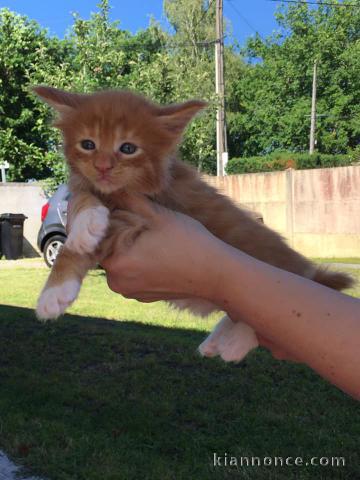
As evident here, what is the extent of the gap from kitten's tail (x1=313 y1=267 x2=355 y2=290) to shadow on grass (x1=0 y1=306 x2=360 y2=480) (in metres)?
1.28

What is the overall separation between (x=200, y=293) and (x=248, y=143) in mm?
36914

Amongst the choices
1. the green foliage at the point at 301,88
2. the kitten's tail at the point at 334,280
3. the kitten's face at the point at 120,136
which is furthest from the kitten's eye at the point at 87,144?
the green foliage at the point at 301,88

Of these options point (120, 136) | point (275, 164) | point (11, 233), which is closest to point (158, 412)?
point (120, 136)

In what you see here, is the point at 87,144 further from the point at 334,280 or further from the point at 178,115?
the point at 334,280

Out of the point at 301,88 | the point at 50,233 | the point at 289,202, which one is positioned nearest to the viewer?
the point at 50,233

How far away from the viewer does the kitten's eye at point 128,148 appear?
7.34 feet

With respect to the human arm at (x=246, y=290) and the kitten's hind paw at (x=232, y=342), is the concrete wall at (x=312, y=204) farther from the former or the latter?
the human arm at (x=246, y=290)

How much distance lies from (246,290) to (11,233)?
13.3 m

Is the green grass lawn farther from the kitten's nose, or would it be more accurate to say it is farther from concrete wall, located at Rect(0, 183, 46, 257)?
concrete wall, located at Rect(0, 183, 46, 257)

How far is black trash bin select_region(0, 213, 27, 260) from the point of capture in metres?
14.0

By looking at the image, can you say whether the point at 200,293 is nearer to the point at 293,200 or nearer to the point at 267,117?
the point at 293,200

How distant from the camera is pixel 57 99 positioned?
→ 7.35ft

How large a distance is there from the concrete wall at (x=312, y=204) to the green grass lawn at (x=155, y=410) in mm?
8127

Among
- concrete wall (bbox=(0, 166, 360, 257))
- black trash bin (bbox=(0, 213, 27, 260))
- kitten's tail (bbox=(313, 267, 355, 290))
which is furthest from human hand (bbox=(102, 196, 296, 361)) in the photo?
black trash bin (bbox=(0, 213, 27, 260))
